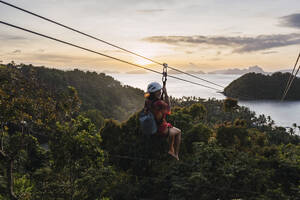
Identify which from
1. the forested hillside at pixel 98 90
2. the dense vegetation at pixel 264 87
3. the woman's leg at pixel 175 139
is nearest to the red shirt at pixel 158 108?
the woman's leg at pixel 175 139

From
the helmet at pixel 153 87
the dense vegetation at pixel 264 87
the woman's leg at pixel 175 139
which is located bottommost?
the woman's leg at pixel 175 139

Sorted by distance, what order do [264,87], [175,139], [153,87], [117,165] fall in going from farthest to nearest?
[264,87] → [117,165] → [175,139] → [153,87]

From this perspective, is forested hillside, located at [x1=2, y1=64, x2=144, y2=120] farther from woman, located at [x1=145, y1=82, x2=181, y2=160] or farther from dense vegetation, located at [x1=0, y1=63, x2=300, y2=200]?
woman, located at [x1=145, y1=82, x2=181, y2=160]

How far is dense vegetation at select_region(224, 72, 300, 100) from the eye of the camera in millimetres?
137000

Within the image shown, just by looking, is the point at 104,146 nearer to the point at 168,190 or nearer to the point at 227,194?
the point at 168,190

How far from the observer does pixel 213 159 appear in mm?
19078

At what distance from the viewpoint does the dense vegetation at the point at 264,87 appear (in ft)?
449

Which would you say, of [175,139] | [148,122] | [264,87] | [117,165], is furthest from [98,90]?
[148,122]

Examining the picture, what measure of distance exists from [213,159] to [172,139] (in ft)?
46.9

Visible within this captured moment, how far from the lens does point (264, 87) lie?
453 ft

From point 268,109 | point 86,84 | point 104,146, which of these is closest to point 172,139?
point 104,146

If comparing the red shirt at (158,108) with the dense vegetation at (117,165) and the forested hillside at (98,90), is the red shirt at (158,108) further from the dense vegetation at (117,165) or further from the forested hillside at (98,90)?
the forested hillside at (98,90)

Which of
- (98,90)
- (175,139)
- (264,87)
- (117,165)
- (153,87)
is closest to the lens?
(153,87)

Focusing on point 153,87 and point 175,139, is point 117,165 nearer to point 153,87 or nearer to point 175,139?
point 175,139
